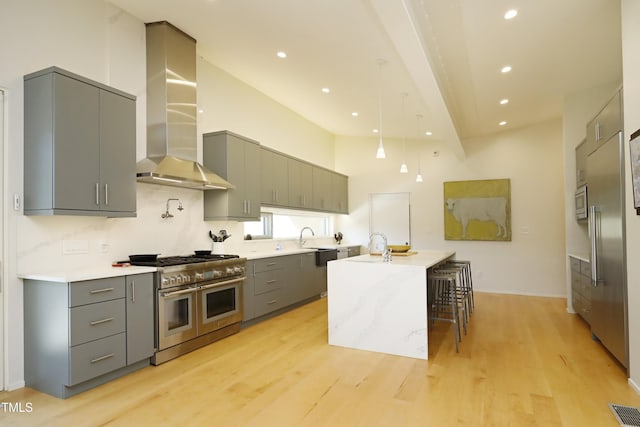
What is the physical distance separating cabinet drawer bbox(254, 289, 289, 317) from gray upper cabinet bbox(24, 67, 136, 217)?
2.09 meters

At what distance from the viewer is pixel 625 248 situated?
289 cm

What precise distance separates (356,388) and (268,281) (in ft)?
7.71

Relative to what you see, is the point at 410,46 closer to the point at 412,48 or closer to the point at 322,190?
the point at 412,48

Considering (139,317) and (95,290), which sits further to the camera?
(139,317)

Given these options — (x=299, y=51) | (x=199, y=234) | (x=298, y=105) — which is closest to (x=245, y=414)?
(x=199, y=234)

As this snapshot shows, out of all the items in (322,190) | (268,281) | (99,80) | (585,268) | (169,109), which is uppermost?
(99,80)

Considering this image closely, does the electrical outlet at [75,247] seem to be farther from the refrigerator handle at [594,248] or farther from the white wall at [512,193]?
the white wall at [512,193]

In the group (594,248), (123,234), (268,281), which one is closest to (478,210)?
(594,248)

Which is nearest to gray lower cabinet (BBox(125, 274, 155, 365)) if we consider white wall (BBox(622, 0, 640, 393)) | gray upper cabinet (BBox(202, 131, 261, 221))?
gray upper cabinet (BBox(202, 131, 261, 221))

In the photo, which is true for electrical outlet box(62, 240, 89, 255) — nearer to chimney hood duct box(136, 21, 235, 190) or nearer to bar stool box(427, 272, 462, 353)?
chimney hood duct box(136, 21, 235, 190)

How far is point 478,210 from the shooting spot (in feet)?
23.0

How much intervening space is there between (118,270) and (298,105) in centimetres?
404

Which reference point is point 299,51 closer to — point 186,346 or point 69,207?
point 69,207

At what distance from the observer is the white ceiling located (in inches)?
121
